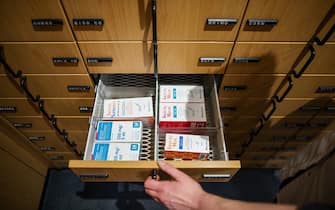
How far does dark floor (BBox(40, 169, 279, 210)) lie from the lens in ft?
4.72

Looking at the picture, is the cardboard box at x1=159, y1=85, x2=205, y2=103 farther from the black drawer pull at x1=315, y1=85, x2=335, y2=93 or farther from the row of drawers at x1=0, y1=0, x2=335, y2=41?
the black drawer pull at x1=315, y1=85, x2=335, y2=93

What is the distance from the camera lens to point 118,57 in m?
0.83

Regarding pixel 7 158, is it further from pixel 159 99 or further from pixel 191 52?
pixel 191 52

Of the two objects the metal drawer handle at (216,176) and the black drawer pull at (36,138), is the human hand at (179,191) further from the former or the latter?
the black drawer pull at (36,138)

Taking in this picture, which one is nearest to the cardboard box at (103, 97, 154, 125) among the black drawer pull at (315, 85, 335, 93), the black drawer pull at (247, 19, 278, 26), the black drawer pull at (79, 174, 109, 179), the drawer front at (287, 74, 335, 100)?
the black drawer pull at (79, 174, 109, 179)

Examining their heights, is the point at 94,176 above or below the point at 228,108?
below

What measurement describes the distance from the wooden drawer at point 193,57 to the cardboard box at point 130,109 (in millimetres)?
151

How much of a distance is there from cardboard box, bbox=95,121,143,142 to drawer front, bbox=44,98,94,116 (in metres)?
0.20

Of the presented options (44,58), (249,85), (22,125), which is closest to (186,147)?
(249,85)

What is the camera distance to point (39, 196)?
4.66 feet

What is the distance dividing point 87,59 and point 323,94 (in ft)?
3.20

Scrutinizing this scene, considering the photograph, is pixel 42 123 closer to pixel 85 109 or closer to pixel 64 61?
pixel 85 109

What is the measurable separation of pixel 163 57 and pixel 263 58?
357 mm

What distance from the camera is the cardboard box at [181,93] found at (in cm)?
94
